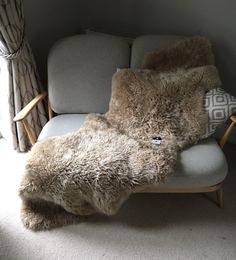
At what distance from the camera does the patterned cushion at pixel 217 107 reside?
1.68 metres

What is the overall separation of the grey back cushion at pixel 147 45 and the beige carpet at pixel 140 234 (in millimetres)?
938

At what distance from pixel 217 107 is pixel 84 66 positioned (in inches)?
36.5

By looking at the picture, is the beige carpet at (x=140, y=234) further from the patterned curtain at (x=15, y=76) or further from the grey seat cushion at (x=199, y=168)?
the patterned curtain at (x=15, y=76)

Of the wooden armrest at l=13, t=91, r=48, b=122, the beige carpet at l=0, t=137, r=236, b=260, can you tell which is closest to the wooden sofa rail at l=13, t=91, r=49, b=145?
the wooden armrest at l=13, t=91, r=48, b=122

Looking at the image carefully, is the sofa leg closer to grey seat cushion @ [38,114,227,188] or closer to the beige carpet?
the beige carpet

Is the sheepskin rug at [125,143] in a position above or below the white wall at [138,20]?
below

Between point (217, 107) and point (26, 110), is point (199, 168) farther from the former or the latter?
point (26, 110)

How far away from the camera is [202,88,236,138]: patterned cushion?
5.52ft

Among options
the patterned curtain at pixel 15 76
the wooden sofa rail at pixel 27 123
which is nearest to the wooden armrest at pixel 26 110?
the wooden sofa rail at pixel 27 123

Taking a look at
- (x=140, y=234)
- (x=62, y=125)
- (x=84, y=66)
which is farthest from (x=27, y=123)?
(x=140, y=234)

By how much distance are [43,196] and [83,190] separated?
0.23 metres

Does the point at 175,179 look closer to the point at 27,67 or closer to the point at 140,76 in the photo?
the point at 140,76

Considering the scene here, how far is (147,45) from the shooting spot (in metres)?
1.91

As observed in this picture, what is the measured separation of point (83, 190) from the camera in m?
1.47
